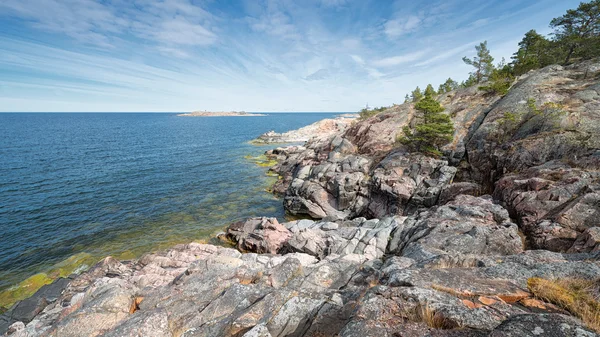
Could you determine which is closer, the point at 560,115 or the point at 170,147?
the point at 560,115

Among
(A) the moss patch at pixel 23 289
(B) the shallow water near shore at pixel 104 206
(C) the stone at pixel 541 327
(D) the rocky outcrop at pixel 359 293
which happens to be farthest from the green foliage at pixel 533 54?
(A) the moss patch at pixel 23 289

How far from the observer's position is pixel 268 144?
96000mm

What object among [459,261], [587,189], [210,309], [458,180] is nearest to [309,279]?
[210,309]

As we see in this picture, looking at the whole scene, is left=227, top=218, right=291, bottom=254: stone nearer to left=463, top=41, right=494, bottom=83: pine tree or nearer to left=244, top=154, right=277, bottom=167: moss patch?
left=244, top=154, right=277, bottom=167: moss patch

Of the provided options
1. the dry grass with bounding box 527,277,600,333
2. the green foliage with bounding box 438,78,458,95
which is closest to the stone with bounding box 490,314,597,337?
the dry grass with bounding box 527,277,600,333

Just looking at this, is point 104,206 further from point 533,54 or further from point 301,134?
point 533,54

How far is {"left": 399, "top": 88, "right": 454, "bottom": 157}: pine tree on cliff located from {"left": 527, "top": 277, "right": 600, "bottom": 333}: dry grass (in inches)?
1112

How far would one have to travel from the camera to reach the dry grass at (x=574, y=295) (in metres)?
5.75

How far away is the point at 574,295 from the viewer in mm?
6938

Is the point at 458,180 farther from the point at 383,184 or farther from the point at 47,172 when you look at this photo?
the point at 47,172

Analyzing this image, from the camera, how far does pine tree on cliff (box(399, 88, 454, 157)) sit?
33.4 meters

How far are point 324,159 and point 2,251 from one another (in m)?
42.0

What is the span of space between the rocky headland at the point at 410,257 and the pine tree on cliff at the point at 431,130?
78.4 inches

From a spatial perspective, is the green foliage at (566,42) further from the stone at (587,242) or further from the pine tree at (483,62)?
the stone at (587,242)
